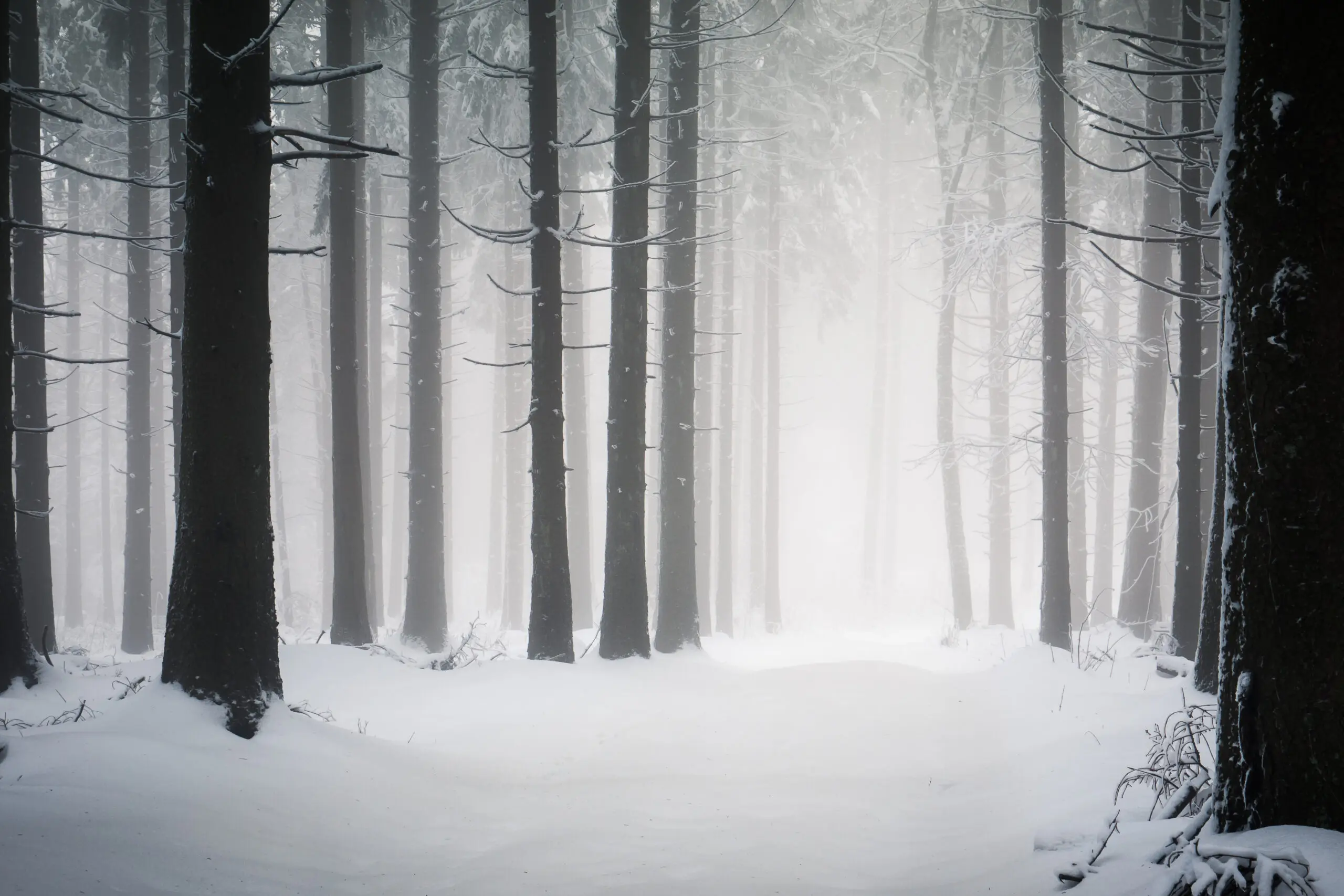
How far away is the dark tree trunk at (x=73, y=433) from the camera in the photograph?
72.8 feet

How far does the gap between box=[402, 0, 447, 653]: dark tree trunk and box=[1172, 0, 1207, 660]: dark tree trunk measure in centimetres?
1007

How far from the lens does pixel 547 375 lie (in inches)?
362

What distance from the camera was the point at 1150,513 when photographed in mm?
15758

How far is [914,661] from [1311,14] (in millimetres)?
11358

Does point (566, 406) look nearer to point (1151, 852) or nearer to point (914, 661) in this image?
point (914, 661)

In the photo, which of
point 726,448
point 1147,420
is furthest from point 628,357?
point 726,448

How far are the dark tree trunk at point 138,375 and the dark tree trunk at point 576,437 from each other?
7.78m

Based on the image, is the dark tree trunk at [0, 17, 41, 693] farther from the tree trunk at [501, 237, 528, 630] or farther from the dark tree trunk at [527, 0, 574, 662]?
the tree trunk at [501, 237, 528, 630]

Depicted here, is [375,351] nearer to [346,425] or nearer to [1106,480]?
[346,425]

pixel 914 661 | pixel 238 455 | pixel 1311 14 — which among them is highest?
pixel 1311 14

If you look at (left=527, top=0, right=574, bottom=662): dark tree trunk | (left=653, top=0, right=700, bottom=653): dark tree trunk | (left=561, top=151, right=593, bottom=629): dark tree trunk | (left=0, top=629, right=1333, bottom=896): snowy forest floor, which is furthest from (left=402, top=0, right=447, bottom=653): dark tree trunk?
(left=0, top=629, right=1333, bottom=896): snowy forest floor

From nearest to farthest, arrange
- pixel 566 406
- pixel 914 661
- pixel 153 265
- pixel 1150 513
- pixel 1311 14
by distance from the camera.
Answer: pixel 1311 14
pixel 914 661
pixel 1150 513
pixel 566 406
pixel 153 265

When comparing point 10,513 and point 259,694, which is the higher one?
point 10,513

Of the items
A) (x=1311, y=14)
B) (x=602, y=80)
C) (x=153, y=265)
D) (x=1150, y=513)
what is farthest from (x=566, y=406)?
(x=1311, y=14)
